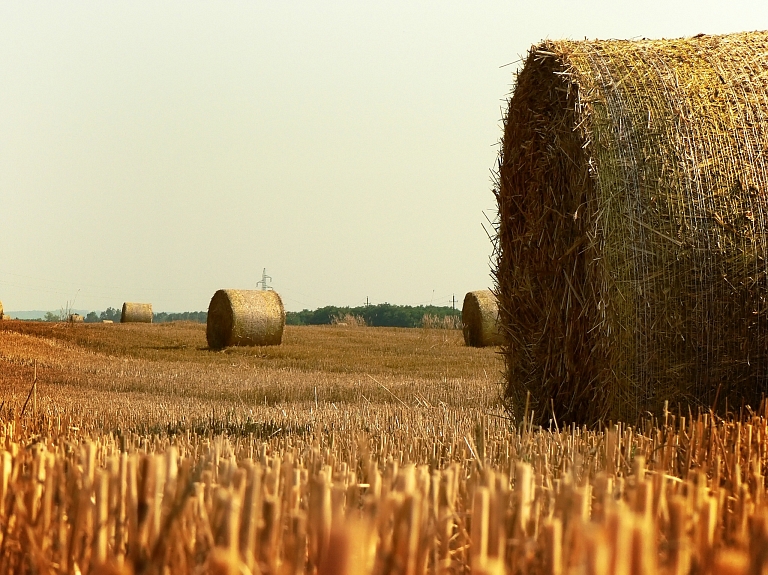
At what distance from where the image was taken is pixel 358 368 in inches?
547

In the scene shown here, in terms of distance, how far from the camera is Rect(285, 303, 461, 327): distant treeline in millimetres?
44781

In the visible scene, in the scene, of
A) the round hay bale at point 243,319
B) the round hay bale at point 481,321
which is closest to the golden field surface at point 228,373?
the round hay bale at point 243,319

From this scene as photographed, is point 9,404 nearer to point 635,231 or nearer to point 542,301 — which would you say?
point 542,301

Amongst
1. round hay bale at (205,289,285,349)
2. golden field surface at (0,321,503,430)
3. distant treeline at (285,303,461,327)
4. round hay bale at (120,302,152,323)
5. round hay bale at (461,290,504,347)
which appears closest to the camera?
golden field surface at (0,321,503,430)

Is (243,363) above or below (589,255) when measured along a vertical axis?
below

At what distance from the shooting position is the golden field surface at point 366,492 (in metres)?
1.48

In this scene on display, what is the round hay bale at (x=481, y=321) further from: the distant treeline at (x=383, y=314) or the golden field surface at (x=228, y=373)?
the distant treeline at (x=383, y=314)

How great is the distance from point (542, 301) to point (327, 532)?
5.24 meters

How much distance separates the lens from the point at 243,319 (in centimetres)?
1783

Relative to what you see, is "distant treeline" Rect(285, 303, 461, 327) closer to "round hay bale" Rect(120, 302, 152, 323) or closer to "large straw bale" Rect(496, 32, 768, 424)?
"round hay bale" Rect(120, 302, 152, 323)

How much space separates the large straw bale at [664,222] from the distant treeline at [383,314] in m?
36.4

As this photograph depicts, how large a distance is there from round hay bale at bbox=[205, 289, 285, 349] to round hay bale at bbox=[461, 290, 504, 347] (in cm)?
389

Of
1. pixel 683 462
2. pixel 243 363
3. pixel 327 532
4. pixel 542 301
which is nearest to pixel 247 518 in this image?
pixel 327 532

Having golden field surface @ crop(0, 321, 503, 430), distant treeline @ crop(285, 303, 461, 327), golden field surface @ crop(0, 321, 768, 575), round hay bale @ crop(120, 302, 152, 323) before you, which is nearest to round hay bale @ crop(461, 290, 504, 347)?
golden field surface @ crop(0, 321, 503, 430)
